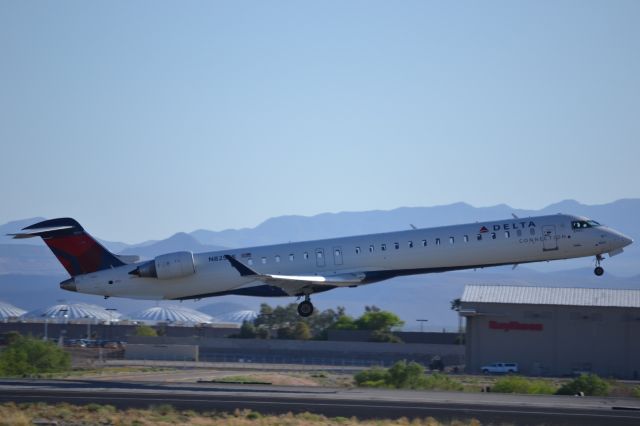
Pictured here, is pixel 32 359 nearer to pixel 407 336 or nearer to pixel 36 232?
pixel 36 232

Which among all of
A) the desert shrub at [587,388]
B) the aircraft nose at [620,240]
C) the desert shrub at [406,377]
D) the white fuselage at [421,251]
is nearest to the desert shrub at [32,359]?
the white fuselage at [421,251]

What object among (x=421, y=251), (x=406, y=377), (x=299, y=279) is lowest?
(x=406, y=377)

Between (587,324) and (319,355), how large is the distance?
21.4 metres

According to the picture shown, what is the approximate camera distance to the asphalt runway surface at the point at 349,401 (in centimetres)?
2856

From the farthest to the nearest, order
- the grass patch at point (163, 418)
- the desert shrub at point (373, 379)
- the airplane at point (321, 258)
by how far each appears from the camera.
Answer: the desert shrub at point (373, 379), the airplane at point (321, 258), the grass patch at point (163, 418)

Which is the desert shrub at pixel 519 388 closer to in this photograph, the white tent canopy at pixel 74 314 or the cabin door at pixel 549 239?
the cabin door at pixel 549 239

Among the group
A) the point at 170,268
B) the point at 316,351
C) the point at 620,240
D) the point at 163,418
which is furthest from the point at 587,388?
the point at 316,351

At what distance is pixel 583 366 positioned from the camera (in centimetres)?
5819

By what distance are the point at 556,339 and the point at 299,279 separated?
26480 mm

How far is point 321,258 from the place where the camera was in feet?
130

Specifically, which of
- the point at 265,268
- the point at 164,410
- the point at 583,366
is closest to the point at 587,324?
the point at 583,366

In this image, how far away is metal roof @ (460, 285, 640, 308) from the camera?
59906 mm

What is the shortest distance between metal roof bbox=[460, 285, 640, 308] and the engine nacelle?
999 inches

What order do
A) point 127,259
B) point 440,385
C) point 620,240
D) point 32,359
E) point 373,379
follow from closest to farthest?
point 620,240, point 440,385, point 127,259, point 373,379, point 32,359
